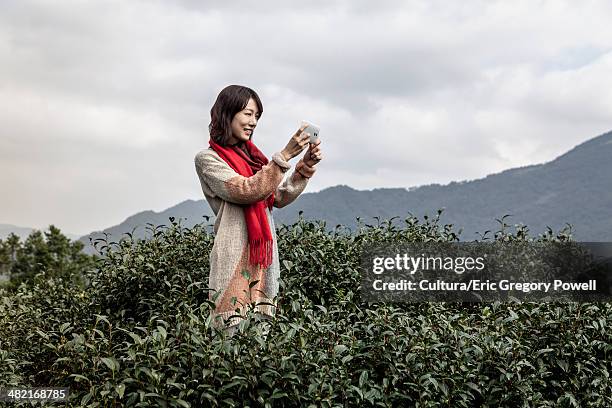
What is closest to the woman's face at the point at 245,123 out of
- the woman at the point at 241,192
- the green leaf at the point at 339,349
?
the woman at the point at 241,192

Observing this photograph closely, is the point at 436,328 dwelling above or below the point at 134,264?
below

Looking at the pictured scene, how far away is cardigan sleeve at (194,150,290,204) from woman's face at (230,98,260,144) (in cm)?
21

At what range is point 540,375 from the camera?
410 centimetres

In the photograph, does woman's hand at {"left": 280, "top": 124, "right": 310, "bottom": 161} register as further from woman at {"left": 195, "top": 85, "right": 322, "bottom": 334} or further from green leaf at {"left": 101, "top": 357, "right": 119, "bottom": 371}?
green leaf at {"left": 101, "top": 357, "right": 119, "bottom": 371}

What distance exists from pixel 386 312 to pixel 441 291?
167 centimetres

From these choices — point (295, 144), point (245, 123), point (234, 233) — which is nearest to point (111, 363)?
point (234, 233)

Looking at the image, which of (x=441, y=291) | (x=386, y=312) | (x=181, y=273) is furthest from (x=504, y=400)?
(x=181, y=273)

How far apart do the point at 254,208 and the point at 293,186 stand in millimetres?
373

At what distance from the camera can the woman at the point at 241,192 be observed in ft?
14.5

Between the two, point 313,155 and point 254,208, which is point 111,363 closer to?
point 254,208

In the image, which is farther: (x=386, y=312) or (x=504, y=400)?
(x=386, y=312)

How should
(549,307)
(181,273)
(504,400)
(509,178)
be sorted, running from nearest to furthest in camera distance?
1. (504,400)
2. (549,307)
3. (181,273)
4. (509,178)

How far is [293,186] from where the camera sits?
15.9ft

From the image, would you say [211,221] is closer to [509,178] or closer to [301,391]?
[301,391]
